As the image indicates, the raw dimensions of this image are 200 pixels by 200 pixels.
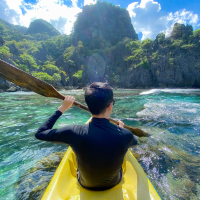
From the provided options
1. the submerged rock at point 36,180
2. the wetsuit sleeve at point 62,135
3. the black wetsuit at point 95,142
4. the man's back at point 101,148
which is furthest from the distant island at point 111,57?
the man's back at point 101,148

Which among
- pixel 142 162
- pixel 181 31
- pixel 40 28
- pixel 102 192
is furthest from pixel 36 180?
pixel 40 28

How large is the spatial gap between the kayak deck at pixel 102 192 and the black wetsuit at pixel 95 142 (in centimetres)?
33

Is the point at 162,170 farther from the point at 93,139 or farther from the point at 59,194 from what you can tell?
the point at 93,139

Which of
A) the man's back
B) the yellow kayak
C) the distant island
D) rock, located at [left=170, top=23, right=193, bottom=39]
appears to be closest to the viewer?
the man's back

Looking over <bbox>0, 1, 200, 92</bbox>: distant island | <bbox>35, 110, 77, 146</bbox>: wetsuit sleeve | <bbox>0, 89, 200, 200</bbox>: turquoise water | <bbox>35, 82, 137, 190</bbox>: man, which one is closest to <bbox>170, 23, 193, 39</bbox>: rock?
<bbox>0, 1, 200, 92</bbox>: distant island

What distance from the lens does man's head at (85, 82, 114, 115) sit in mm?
1193

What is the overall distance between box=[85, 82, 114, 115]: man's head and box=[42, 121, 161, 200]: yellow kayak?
95 cm

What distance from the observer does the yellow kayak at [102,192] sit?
4.68ft

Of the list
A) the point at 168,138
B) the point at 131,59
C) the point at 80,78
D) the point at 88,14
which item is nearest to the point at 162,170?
the point at 168,138

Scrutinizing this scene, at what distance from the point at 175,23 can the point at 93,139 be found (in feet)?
240

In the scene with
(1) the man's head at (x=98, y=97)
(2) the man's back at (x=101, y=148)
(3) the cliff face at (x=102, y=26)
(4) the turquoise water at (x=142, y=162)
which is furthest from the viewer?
(3) the cliff face at (x=102, y=26)

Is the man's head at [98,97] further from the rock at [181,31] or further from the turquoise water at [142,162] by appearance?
the rock at [181,31]

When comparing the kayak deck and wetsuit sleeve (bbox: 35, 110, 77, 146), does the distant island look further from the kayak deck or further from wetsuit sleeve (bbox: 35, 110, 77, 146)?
wetsuit sleeve (bbox: 35, 110, 77, 146)

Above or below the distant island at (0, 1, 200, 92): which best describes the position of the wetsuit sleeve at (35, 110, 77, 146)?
below
